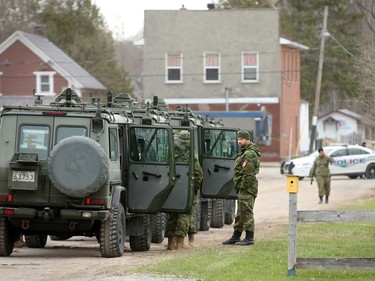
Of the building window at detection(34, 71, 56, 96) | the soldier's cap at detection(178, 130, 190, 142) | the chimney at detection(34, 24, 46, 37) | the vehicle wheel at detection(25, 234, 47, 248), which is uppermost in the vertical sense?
the chimney at detection(34, 24, 46, 37)

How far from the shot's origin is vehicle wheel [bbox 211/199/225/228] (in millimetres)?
27203

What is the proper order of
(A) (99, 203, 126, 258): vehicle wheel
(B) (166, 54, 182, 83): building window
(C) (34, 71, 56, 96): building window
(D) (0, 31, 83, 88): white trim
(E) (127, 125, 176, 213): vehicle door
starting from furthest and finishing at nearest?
(C) (34, 71, 56, 96): building window, (D) (0, 31, 83, 88): white trim, (B) (166, 54, 182, 83): building window, (E) (127, 125, 176, 213): vehicle door, (A) (99, 203, 126, 258): vehicle wheel

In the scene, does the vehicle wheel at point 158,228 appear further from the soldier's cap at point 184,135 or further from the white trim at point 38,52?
the white trim at point 38,52

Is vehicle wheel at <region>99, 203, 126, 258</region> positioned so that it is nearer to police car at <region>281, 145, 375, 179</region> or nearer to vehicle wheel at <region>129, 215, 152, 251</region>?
vehicle wheel at <region>129, 215, 152, 251</region>

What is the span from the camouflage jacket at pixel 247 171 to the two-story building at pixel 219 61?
48125mm

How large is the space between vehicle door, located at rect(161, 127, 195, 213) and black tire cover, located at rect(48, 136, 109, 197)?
8.82 ft

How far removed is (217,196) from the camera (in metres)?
25.3

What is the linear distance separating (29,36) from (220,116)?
71.3 feet

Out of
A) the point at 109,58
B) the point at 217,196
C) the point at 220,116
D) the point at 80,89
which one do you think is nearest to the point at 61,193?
the point at 217,196

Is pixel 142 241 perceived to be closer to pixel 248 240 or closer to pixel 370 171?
pixel 248 240

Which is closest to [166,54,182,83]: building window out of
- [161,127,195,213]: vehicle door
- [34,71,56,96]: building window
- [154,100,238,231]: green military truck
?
[34,71,56,96]: building window

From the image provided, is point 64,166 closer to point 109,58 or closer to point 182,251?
point 182,251

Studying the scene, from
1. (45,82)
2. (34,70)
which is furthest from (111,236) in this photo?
(45,82)

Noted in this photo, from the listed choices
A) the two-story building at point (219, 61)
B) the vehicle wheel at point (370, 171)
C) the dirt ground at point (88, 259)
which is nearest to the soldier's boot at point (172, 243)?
the dirt ground at point (88, 259)
